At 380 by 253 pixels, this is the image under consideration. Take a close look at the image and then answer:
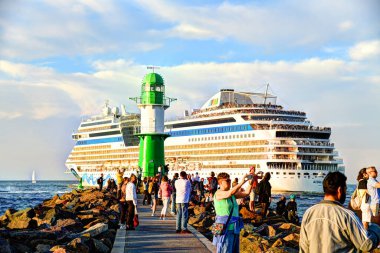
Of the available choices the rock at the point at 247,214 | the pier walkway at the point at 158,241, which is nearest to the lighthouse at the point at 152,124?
the rock at the point at 247,214

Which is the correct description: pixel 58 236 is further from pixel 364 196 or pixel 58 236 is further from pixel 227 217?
pixel 364 196

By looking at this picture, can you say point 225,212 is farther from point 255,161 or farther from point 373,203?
point 255,161

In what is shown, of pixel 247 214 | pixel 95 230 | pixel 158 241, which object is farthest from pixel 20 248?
pixel 247 214

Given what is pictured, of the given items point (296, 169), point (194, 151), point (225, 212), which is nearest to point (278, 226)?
point (225, 212)

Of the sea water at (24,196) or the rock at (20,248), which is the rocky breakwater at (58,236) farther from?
the sea water at (24,196)

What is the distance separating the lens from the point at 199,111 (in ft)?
260

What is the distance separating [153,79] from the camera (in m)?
40.2

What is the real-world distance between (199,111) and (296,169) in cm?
1982

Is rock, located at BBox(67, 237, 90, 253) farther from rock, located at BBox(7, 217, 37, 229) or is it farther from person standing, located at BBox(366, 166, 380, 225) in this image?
rock, located at BBox(7, 217, 37, 229)

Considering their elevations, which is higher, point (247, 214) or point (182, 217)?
point (182, 217)

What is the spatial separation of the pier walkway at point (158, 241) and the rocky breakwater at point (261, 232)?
958mm

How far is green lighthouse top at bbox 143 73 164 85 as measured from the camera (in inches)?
1582

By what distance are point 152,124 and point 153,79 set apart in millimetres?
2880

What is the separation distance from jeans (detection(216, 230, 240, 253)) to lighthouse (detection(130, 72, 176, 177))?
31.2 metres
